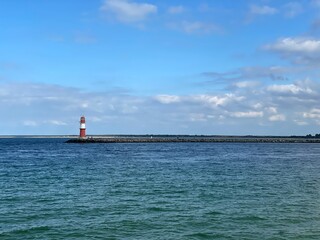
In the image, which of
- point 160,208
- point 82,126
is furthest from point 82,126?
point 160,208

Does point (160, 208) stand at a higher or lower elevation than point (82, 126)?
lower

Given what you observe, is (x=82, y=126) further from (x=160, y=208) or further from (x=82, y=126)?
(x=160, y=208)

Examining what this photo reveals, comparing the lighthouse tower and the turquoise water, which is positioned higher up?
the lighthouse tower

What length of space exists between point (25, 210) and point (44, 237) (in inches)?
226

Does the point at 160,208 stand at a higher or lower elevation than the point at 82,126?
lower

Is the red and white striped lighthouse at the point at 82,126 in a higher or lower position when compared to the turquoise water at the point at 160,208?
higher

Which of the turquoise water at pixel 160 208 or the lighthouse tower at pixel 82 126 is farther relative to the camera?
the lighthouse tower at pixel 82 126

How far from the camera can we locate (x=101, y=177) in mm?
37844

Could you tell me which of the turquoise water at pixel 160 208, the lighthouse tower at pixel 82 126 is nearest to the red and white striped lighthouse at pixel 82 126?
the lighthouse tower at pixel 82 126

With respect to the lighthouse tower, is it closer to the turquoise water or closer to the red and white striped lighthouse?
the red and white striped lighthouse

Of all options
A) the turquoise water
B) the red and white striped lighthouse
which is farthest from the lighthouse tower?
the turquoise water

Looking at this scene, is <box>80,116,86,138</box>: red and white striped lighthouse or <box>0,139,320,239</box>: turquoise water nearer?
<box>0,139,320,239</box>: turquoise water

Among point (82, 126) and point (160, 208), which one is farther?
point (82, 126)

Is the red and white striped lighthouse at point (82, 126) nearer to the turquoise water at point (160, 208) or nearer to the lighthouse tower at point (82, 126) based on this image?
the lighthouse tower at point (82, 126)
